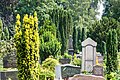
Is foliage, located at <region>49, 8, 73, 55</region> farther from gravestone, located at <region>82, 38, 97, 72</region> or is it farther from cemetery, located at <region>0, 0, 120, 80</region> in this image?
gravestone, located at <region>82, 38, 97, 72</region>

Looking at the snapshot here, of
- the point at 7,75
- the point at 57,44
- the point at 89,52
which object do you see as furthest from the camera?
the point at 57,44

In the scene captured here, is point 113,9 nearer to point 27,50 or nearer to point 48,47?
point 48,47

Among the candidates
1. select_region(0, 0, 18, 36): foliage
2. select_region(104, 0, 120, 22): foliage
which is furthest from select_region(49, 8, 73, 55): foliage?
select_region(104, 0, 120, 22): foliage

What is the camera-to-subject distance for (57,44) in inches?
1179

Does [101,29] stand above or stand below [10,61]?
above

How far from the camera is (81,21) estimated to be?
6166 centimetres

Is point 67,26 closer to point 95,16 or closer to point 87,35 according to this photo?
point 87,35

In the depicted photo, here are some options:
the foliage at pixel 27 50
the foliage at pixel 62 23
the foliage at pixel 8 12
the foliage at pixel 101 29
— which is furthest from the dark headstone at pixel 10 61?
the foliage at pixel 8 12

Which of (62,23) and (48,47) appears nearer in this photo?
(48,47)

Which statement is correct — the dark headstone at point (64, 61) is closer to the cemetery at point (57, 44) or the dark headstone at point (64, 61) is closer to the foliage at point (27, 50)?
the cemetery at point (57, 44)

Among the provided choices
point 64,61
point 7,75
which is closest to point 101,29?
point 64,61

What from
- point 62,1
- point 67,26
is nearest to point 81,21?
point 62,1

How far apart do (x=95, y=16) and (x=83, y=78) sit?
51304 mm

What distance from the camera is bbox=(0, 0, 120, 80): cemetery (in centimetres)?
1303
